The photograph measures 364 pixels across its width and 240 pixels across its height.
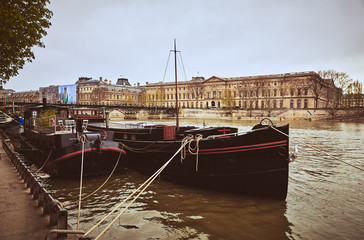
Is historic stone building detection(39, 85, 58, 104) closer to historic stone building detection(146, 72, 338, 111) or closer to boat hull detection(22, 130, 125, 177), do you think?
historic stone building detection(146, 72, 338, 111)

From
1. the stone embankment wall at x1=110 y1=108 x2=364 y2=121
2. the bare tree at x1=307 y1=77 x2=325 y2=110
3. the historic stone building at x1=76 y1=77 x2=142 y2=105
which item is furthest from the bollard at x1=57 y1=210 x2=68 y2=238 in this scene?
the historic stone building at x1=76 y1=77 x2=142 y2=105

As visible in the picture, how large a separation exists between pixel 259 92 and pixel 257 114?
15.9 metres

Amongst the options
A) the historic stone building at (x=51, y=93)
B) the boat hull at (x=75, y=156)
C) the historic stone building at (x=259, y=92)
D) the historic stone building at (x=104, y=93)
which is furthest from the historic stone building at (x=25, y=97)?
the boat hull at (x=75, y=156)

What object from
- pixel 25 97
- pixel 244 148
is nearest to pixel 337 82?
pixel 244 148

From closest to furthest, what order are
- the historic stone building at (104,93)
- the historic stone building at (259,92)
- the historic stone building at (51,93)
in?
the historic stone building at (259,92) < the historic stone building at (104,93) < the historic stone building at (51,93)

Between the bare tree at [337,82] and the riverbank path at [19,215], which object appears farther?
the bare tree at [337,82]

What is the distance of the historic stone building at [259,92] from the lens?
7245cm

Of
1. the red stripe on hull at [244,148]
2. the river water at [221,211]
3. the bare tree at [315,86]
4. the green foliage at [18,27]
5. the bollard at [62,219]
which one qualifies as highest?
the bare tree at [315,86]

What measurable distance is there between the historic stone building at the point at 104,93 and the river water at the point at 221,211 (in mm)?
89921

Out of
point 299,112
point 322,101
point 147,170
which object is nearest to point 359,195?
point 147,170

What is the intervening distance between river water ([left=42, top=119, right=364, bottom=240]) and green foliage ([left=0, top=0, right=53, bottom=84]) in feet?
18.8

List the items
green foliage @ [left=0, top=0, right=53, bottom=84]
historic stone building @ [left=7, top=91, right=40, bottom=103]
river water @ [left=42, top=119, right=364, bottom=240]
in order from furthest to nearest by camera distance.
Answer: historic stone building @ [left=7, top=91, right=40, bottom=103] → green foliage @ [left=0, top=0, right=53, bottom=84] → river water @ [left=42, top=119, right=364, bottom=240]

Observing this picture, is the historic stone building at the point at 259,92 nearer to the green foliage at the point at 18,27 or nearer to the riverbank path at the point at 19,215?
the green foliage at the point at 18,27

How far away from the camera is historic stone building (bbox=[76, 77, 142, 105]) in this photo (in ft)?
317
